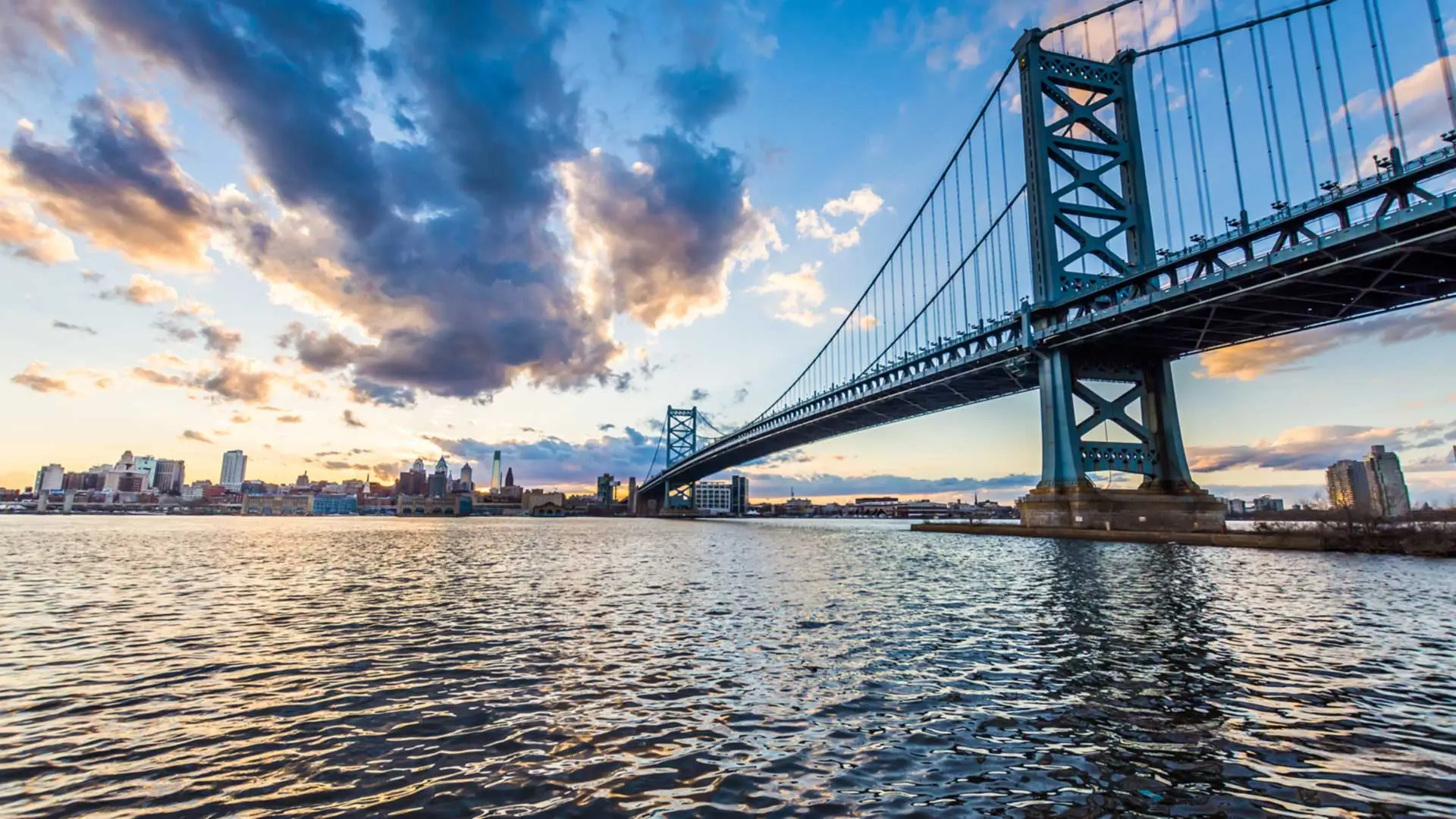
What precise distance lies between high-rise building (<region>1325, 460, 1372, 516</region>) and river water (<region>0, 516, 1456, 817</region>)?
49.7 metres

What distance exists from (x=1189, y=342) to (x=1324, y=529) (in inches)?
669

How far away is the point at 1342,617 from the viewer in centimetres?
1256

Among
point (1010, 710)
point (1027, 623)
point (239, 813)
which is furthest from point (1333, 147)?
point (239, 813)

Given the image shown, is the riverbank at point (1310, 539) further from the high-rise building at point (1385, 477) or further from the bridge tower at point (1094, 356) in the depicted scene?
the high-rise building at point (1385, 477)

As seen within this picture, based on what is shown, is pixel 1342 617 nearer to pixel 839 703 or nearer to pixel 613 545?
pixel 839 703

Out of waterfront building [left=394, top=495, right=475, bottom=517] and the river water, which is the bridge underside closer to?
the river water

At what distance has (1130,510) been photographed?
42344mm

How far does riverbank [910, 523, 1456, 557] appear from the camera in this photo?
87.5 feet

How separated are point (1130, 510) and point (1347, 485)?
32.0 m

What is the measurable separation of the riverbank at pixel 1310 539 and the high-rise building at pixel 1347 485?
86.5 feet

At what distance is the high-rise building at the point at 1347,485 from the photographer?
53.7 meters

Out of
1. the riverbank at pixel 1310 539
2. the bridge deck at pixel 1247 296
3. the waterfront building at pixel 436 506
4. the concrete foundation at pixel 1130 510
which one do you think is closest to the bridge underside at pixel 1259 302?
the bridge deck at pixel 1247 296

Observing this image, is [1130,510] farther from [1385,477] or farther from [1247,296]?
[1385,477]

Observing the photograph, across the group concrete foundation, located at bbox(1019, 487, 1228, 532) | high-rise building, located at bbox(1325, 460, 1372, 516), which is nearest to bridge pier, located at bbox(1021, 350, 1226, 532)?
concrete foundation, located at bbox(1019, 487, 1228, 532)
